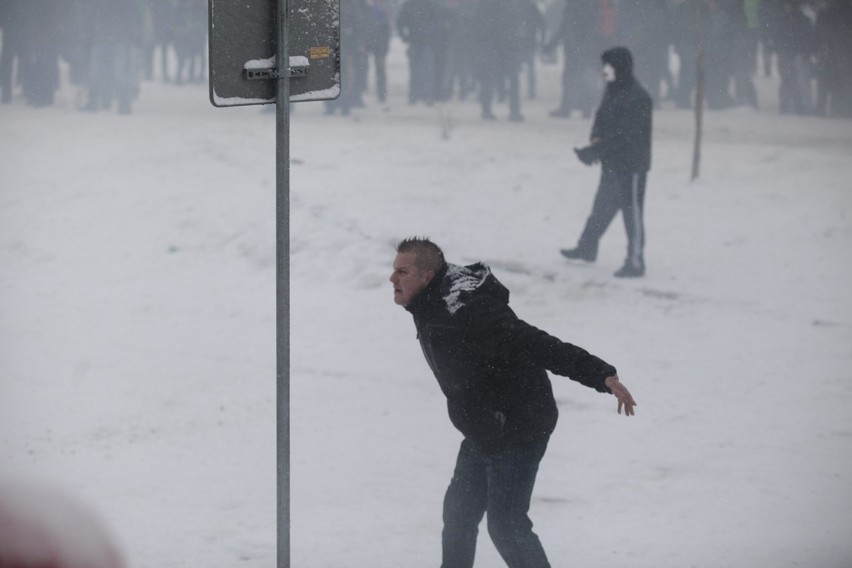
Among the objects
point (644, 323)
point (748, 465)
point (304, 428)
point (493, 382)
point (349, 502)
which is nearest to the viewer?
point (493, 382)

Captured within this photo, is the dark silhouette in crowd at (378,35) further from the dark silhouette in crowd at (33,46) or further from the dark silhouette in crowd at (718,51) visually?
the dark silhouette in crowd at (718,51)

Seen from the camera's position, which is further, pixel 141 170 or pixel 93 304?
pixel 141 170

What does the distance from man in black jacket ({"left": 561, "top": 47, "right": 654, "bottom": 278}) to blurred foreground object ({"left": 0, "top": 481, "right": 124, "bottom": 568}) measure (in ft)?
31.8

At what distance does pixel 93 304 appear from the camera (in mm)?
10609

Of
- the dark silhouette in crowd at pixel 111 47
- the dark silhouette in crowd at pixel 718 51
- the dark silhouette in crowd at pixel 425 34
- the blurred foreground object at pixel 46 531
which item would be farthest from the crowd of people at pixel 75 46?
the blurred foreground object at pixel 46 531

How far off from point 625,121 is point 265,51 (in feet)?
22.3

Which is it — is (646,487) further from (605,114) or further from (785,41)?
(785,41)

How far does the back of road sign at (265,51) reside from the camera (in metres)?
3.86

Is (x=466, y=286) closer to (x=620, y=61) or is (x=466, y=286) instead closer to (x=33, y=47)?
(x=620, y=61)

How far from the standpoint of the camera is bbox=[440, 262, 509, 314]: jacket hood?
4.12m

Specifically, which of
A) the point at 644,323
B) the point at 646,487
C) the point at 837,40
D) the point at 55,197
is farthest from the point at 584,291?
the point at 837,40

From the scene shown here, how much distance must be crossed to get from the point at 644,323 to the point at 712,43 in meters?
11.1

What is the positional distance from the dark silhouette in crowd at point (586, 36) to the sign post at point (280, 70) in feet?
47.7

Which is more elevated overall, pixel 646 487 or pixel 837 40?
pixel 837 40
